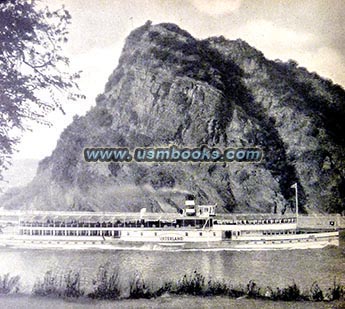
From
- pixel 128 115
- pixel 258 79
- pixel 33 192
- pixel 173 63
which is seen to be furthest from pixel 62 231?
pixel 258 79

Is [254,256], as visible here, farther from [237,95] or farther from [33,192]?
[33,192]

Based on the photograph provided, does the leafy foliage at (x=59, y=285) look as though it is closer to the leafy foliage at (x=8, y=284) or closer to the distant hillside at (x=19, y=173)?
the leafy foliage at (x=8, y=284)

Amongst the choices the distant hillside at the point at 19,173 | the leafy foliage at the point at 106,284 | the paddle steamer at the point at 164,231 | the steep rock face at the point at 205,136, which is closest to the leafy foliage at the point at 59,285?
the leafy foliage at the point at 106,284
